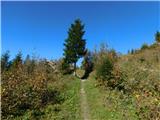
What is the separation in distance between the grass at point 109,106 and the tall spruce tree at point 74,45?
18801 millimetres

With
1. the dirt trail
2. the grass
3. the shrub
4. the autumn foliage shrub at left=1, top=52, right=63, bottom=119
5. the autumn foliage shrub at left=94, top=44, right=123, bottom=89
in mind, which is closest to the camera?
the grass

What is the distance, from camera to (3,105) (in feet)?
59.7

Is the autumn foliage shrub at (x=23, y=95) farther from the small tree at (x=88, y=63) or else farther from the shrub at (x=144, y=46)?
the shrub at (x=144, y=46)

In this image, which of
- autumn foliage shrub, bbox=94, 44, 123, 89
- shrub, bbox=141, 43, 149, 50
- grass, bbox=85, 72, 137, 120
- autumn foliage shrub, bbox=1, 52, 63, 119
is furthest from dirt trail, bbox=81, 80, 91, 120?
shrub, bbox=141, 43, 149, 50

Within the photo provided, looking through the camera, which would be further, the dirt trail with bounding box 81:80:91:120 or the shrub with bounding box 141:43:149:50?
the shrub with bounding box 141:43:149:50

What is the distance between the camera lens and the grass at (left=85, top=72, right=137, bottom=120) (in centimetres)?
1699

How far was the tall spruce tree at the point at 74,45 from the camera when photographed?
143ft

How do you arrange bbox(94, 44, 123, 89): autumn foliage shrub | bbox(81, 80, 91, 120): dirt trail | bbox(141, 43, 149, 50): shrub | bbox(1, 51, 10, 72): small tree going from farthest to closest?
bbox(141, 43, 149, 50): shrub → bbox(1, 51, 10, 72): small tree → bbox(94, 44, 123, 89): autumn foliage shrub → bbox(81, 80, 91, 120): dirt trail

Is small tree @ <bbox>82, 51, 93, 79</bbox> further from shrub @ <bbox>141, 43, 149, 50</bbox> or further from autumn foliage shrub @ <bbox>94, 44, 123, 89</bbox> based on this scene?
autumn foliage shrub @ <bbox>94, 44, 123, 89</bbox>

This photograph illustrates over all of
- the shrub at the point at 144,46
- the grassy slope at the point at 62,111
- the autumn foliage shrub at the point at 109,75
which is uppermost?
the shrub at the point at 144,46

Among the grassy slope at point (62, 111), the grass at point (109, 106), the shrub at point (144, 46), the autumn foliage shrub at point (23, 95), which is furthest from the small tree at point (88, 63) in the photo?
the grassy slope at point (62, 111)

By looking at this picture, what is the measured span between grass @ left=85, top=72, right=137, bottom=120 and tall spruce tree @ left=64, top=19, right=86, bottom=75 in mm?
18801

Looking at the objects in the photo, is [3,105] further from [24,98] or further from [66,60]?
[66,60]

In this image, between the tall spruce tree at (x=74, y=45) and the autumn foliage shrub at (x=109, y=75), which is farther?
the tall spruce tree at (x=74, y=45)
